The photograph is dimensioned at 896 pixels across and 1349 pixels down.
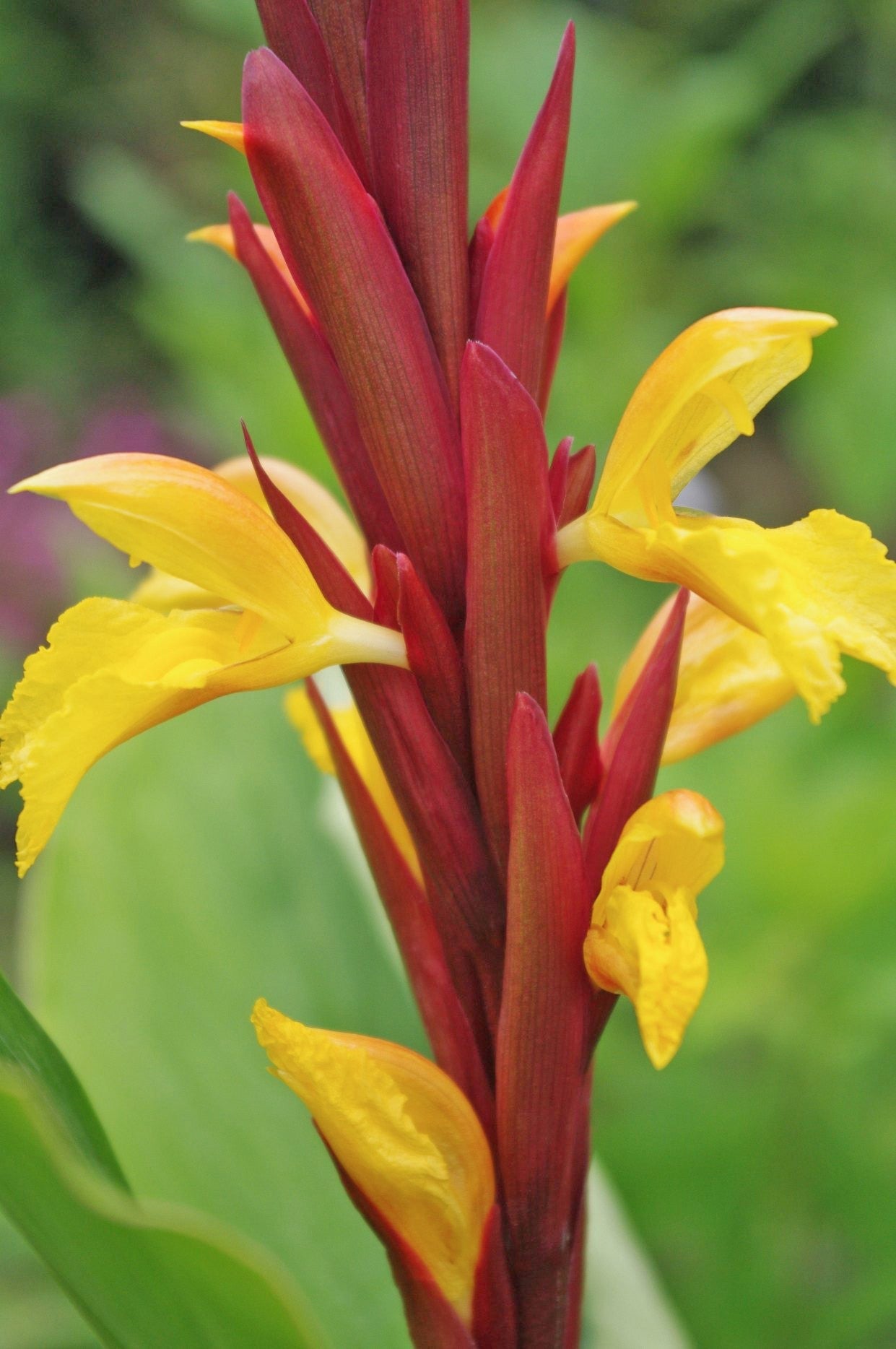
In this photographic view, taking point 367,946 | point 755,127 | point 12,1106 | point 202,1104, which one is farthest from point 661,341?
point 755,127

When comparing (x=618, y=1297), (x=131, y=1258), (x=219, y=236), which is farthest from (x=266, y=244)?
(x=618, y=1297)

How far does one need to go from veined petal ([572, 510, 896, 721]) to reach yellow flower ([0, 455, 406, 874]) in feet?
0.34

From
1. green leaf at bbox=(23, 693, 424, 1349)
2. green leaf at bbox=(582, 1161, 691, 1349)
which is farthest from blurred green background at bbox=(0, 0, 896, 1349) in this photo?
green leaf at bbox=(582, 1161, 691, 1349)

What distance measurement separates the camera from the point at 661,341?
157 centimetres

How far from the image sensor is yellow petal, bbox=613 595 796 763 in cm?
51

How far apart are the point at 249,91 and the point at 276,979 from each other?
1.78 ft

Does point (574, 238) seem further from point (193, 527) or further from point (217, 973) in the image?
point (217, 973)

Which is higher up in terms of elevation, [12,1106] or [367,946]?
[12,1106]

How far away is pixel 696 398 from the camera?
17.4 inches

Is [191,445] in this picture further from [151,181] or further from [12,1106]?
[12,1106]

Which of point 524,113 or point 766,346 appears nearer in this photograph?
point 766,346

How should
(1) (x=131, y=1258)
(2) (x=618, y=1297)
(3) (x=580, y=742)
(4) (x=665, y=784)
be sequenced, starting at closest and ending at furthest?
(1) (x=131, y=1258)
(3) (x=580, y=742)
(2) (x=618, y=1297)
(4) (x=665, y=784)

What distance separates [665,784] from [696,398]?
0.70 meters

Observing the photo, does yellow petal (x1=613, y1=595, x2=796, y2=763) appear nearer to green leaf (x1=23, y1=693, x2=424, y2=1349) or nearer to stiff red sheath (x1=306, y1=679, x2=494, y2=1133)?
stiff red sheath (x1=306, y1=679, x2=494, y2=1133)
